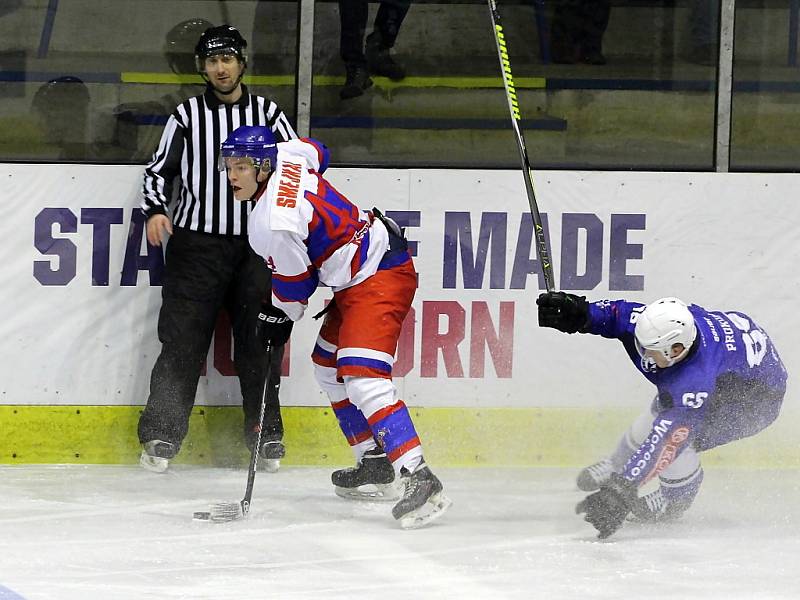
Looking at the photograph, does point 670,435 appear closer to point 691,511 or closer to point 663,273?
point 691,511

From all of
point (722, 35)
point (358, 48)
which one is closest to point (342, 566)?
point (358, 48)

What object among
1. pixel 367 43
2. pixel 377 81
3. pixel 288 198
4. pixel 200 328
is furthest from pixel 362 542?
pixel 367 43

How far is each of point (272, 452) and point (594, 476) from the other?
103 cm

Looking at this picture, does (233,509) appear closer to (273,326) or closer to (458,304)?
(273,326)

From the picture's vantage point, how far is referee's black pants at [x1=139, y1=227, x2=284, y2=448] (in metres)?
4.58

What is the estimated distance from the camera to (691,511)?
13.9ft

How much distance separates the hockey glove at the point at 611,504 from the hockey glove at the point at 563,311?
463 mm

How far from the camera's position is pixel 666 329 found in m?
3.82

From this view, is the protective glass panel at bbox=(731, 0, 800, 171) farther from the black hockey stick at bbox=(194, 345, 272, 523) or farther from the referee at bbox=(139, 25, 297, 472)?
the black hockey stick at bbox=(194, 345, 272, 523)

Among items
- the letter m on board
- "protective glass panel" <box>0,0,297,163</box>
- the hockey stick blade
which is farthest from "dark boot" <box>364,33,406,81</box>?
the hockey stick blade

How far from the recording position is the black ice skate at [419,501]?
13.0 feet

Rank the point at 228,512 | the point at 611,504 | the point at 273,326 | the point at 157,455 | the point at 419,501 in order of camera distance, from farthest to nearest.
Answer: the point at 157,455, the point at 273,326, the point at 228,512, the point at 419,501, the point at 611,504

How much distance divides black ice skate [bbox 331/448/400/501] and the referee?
1.24ft

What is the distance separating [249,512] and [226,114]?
1.30 m
